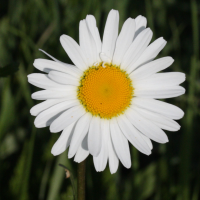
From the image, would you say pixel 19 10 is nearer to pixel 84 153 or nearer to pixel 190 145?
pixel 84 153

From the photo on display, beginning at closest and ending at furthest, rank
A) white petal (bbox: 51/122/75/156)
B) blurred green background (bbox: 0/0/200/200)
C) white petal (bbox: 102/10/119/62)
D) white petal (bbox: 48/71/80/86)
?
white petal (bbox: 48/71/80/86) → white petal (bbox: 51/122/75/156) → white petal (bbox: 102/10/119/62) → blurred green background (bbox: 0/0/200/200)

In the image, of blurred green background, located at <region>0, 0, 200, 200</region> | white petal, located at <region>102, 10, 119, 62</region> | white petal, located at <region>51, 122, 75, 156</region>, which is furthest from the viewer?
blurred green background, located at <region>0, 0, 200, 200</region>

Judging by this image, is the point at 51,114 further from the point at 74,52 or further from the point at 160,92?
the point at 160,92

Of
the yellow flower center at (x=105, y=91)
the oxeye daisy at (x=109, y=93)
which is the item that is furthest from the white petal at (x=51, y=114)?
the yellow flower center at (x=105, y=91)

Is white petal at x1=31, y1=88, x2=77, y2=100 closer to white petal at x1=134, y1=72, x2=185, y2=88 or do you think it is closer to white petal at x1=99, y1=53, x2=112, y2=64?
white petal at x1=99, y1=53, x2=112, y2=64

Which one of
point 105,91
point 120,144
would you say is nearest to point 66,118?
point 105,91

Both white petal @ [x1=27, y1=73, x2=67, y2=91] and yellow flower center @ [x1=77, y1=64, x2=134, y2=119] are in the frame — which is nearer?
white petal @ [x1=27, y1=73, x2=67, y2=91]

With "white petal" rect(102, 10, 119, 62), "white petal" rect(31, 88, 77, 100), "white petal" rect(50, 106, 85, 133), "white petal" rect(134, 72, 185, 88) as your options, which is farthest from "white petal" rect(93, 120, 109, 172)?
"white petal" rect(102, 10, 119, 62)

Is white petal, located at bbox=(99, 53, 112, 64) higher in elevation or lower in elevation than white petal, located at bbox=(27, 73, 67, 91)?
higher

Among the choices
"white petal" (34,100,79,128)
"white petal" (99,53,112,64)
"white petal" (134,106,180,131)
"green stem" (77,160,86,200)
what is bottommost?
"green stem" (77,160,86,200)
